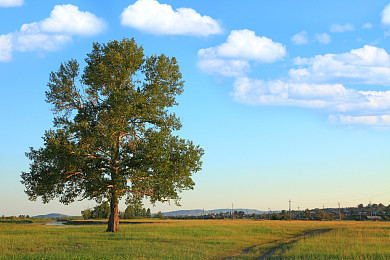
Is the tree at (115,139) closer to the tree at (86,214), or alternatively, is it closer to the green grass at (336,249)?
the green grass at (336,249)

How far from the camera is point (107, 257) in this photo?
1905 cm

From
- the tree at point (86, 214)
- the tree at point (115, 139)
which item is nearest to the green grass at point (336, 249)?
the tree at point (115, 139)

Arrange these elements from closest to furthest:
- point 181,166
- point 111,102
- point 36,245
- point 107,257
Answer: point 107,257 < point 36,245 < point 111,102 < point 181,166

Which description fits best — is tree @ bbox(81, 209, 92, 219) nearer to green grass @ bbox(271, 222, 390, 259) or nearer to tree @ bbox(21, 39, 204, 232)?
tree @ bbox(21, 39, 204, 232)

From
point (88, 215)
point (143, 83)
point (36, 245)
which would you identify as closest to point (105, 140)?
point (143, 83)

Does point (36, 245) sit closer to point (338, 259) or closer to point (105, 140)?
point (105, 140)

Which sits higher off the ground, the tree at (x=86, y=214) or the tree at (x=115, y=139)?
the tree at (x=115, y=139)

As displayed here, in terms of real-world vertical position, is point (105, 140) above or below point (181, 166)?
above

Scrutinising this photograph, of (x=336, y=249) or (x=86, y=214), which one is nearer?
(x=336, y=249)

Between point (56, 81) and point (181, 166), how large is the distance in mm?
16356

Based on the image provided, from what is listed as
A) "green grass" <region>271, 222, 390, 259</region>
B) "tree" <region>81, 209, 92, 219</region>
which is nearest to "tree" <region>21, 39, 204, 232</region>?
"green grass" <region>271, 222, 390, 259</region>

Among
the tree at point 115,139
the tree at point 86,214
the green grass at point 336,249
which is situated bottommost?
the tree at point 86,214

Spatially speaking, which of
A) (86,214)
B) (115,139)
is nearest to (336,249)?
(115,139)

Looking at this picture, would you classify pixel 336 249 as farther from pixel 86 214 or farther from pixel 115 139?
pixel 86 214
